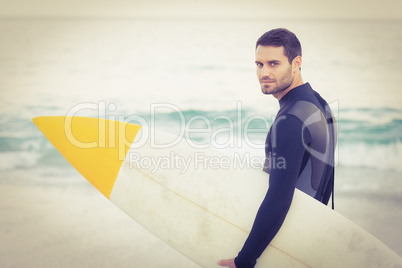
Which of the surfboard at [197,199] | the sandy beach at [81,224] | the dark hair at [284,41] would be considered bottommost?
the sandy beach at [81,224]

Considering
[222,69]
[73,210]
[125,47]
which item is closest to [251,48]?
[222,69]

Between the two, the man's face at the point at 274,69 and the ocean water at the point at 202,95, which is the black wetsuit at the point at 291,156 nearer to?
the man's face at the point at 274,69

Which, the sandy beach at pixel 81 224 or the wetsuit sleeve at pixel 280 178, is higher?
the wetsuit sleeve at pixel 280 178

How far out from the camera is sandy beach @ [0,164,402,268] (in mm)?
2629

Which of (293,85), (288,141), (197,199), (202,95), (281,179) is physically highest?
(202,95)

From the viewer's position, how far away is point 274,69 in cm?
149

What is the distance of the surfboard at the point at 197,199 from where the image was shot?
1.69m

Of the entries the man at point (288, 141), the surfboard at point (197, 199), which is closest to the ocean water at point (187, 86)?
the surfboard at point (197, 199)

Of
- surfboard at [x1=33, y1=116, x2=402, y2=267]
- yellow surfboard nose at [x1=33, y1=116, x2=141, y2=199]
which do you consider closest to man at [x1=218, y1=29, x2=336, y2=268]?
surfboard at [x1=33, y1=116, x2=402, y2=267]

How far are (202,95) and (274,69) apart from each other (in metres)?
7.62

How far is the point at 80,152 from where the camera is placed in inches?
90.2

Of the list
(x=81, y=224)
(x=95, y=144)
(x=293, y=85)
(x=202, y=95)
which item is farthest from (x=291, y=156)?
(x=202, y=95)

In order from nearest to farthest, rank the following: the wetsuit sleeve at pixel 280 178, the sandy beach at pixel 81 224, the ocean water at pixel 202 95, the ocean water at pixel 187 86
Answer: the wetsuit sleeve at pixel 280 178
the sandy beach at pixel 81 224
the ocean water at pixel 202 95
the ocean water at pixel 187 86

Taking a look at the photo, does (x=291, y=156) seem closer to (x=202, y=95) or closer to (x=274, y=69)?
(x=274, y=69)
